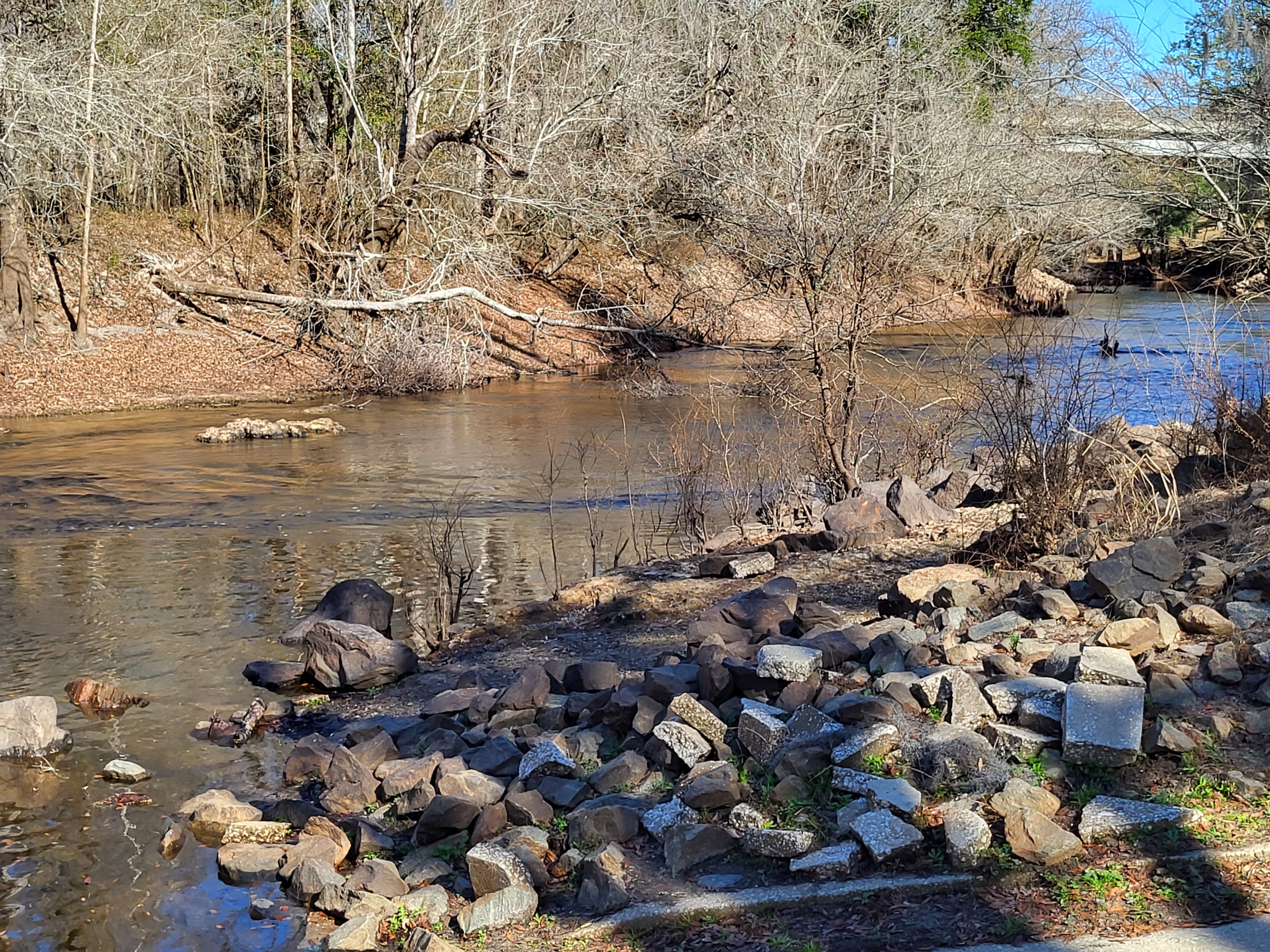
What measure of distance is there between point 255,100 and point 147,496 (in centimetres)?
1630

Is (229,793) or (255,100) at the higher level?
(255,100)

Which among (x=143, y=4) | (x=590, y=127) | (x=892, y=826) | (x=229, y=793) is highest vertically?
(x=143, y=4)

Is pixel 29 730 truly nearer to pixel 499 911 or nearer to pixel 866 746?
pixel 499 911

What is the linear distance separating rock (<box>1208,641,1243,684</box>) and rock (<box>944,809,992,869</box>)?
4.86 feet

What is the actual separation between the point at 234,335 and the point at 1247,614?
22.2 metres

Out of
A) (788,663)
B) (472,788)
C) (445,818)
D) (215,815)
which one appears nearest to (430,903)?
(445,818)

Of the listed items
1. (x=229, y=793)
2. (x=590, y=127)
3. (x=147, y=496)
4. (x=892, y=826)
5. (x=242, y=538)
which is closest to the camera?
(x=892, y=826)

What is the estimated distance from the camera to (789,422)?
13109mm

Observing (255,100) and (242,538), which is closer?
(242,538)

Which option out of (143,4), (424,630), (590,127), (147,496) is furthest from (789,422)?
(143,4)

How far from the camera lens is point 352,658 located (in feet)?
26.1

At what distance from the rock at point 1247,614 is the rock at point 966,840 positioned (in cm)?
208

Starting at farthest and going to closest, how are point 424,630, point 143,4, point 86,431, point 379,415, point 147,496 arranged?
1. point 143,4
2. point 379,415
3. point 86,431
4. point 147,496
5. point 424,630

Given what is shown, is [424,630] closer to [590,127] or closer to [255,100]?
[590,127]
